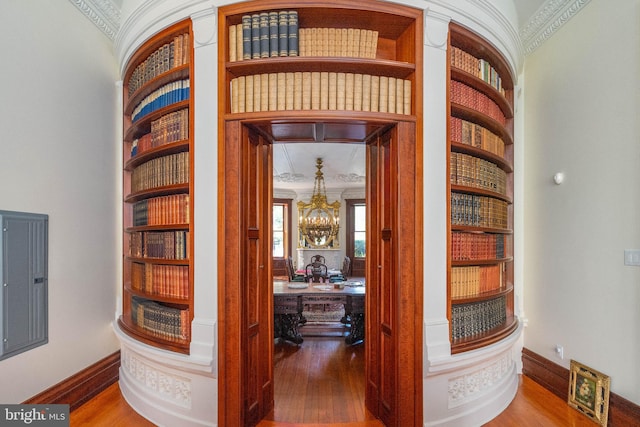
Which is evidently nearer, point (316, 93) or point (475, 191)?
point (316, 93)

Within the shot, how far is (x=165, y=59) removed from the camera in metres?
2.31

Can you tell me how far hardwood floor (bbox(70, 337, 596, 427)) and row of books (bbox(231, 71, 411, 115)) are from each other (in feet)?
6.95

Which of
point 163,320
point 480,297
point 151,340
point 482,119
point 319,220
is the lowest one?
point 151,340

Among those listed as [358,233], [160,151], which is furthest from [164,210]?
[358,233]

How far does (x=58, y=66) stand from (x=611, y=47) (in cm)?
391

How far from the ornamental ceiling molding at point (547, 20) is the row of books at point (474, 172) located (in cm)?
126

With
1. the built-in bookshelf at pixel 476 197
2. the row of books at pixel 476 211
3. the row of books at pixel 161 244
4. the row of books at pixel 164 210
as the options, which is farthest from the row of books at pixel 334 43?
the row of books at pixel 161 244

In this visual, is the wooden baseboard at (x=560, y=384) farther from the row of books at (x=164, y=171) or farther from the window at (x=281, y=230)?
the window at (x=281, y=230)

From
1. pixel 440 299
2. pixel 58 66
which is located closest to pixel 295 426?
pixel 440 299

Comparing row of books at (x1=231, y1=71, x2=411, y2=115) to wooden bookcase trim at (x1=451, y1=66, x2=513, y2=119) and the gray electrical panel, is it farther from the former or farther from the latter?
the gray electrical panel

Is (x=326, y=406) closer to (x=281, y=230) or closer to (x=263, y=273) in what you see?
(x=263, y=273)

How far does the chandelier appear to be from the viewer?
811 cm

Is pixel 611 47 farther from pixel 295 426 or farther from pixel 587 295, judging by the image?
pixel 295 426

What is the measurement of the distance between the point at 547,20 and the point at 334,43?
196 centimetres
